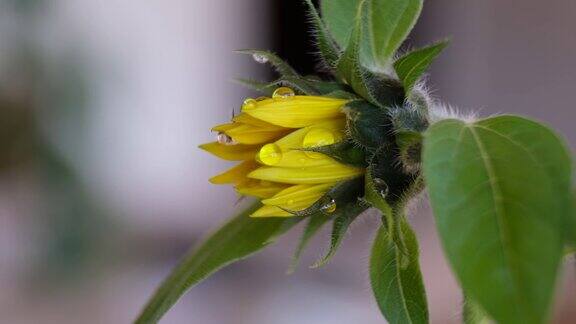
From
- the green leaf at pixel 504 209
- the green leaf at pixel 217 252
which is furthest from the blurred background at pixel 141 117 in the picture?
the green leaf at pixel 504 209

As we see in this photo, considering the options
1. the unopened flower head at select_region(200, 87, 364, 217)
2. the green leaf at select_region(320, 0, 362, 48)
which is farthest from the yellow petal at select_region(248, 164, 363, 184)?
the green leaf at select_region(320, 0, 362, 48)

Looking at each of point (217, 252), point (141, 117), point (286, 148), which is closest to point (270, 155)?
point (286, 148)

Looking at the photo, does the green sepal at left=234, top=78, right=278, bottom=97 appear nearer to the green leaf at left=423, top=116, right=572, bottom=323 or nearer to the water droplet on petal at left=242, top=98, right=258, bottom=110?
the water droplet on petal at left=242, top=98, right=258, bottom=110

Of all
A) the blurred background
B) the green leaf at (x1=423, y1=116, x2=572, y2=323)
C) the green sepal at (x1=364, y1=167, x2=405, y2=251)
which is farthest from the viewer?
the blurred background

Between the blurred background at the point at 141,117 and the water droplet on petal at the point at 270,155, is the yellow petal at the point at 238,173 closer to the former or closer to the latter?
the water droplet on petal at the point at 270,155

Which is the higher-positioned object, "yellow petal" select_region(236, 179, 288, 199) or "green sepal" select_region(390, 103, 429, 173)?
"green sepal" select_region(390, 103, 429, 173)

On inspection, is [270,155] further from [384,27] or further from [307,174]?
[384,27]
